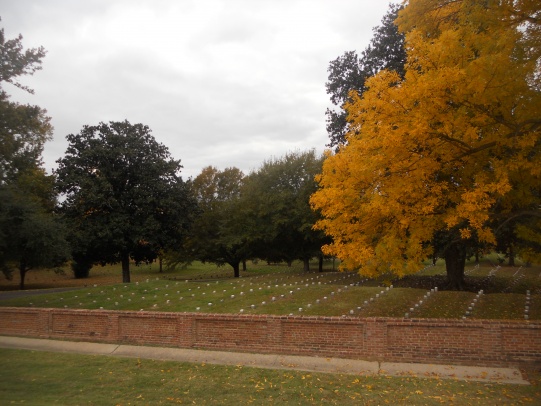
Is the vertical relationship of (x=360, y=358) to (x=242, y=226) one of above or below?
below

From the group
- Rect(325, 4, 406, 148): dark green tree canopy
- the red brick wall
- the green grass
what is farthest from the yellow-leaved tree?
Rect(325, 4, 406, 148): dark green tree canopy

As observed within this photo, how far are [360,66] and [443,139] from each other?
13378 mm

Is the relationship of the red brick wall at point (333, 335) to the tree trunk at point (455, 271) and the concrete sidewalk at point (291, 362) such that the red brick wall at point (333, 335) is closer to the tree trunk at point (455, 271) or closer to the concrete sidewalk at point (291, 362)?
the concrete sidewalk at point (291, 362)

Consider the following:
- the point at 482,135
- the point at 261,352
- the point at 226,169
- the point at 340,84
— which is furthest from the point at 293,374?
the point at 226,169

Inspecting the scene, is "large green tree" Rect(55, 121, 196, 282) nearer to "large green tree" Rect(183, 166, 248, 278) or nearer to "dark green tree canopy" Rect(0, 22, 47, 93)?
"large green tree" Rect(183, 166, 248, 278)

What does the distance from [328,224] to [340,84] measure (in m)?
12.8

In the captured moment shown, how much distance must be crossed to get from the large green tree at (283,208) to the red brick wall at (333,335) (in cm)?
2310

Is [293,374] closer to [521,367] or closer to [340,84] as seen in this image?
[521,367]

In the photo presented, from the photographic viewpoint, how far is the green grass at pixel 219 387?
23.0 ft

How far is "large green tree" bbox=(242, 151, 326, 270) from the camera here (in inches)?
1379

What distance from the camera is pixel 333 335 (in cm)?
954

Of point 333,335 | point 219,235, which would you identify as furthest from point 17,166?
point 219,235

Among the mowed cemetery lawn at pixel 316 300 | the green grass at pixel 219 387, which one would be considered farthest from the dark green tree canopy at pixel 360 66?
the green grass at pixel 219 387

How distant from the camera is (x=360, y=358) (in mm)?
9234
